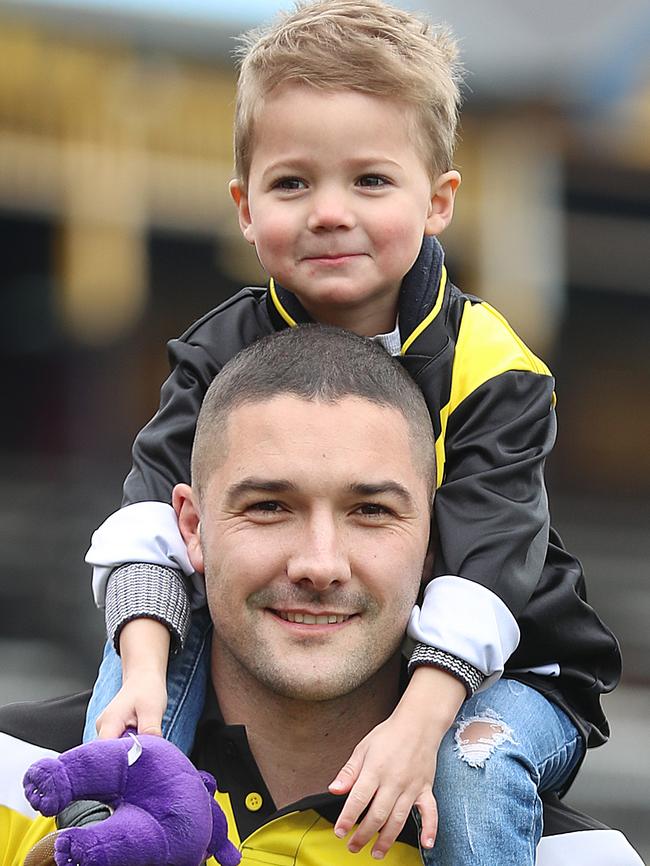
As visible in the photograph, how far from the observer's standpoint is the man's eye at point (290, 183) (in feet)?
9.01

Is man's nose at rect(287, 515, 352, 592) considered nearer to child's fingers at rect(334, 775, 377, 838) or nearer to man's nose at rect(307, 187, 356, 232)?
child's fingers at rect(334, 775, 377, 838)

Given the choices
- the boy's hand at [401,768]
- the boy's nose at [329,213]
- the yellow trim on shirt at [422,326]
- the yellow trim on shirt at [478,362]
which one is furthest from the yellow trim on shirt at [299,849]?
the boy's nose at [329,213]

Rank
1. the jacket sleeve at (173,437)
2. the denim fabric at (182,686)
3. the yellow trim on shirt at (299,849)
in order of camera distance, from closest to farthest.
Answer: the yellow trim on shirt at (299,849), the denim fabric at (182,686), the jacket sleeve at (173,437)

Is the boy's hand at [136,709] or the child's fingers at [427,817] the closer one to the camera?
the child's fingers at [427,817]

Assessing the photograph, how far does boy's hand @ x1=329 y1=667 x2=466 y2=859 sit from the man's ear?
45cm

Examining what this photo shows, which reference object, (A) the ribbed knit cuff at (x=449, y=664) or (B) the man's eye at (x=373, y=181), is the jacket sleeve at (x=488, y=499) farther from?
(B) the man's eye at (x=373, y=181)

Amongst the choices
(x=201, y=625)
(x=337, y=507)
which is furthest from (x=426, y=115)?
(x=201, y=625)

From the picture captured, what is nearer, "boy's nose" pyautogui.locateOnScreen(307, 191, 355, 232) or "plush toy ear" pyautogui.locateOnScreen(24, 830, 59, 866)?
"plush toy ear" pyautogui.locateOnScreen(24, 830, 59, 866)

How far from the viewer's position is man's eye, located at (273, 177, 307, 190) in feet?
9.01

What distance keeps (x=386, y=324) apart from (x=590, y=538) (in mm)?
12043

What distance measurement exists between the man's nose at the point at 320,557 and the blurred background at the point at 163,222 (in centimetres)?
742

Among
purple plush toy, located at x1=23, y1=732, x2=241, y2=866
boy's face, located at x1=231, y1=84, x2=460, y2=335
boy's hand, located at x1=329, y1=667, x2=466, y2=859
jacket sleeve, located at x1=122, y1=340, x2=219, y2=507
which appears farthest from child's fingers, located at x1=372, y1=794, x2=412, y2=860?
boy's face, located at x1=231, y1=84, x2=460, y2=335

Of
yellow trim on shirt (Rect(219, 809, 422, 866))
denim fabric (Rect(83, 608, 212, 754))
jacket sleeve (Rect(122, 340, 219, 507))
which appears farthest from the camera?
jacket sleeve (Rect(122, 340, 219, 507))

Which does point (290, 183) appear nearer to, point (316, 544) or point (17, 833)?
point (316, 544)
